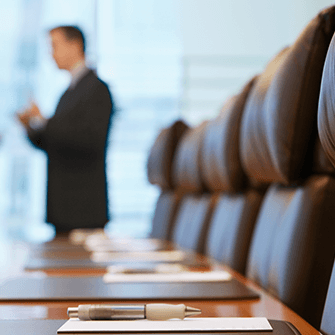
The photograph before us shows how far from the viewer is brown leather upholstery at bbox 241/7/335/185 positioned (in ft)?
2.40

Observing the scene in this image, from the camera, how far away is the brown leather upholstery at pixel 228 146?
1.21 meters

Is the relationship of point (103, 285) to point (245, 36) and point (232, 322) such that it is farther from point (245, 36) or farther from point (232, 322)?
point (245, 36)

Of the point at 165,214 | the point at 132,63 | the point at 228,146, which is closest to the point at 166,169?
the point at 165,214

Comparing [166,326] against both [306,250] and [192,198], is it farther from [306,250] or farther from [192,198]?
[192,198]

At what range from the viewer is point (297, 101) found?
75cm

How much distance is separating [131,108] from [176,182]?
198 cm

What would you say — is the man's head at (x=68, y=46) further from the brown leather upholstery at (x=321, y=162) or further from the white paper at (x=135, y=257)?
the brown leather upholstery at (x=321, y=162)

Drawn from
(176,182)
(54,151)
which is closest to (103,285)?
(176,182)

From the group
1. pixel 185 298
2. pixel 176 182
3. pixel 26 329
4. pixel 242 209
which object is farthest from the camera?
pixel 176 182

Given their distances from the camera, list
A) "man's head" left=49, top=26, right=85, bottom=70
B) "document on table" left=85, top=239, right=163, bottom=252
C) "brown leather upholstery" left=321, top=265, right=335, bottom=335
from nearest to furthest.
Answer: "brown leather upholstery" left=321, top=265, right=335, bottom=335 → "document on table" left=85, top=239, right=163, bottom=252 → "man's head" left=49, top=26, right=85, bottom=70

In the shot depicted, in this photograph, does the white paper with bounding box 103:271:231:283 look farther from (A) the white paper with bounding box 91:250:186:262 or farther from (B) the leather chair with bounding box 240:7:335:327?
(A) the white paper with bounding box 91:250:186:262

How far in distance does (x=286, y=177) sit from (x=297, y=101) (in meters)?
0.13

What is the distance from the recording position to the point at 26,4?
12.7ft

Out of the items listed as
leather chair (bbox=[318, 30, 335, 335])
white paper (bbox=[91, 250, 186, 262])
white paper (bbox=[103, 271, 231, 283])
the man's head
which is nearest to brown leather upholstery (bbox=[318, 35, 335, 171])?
leather chair (bbox=[318, 30, 335, 335])
